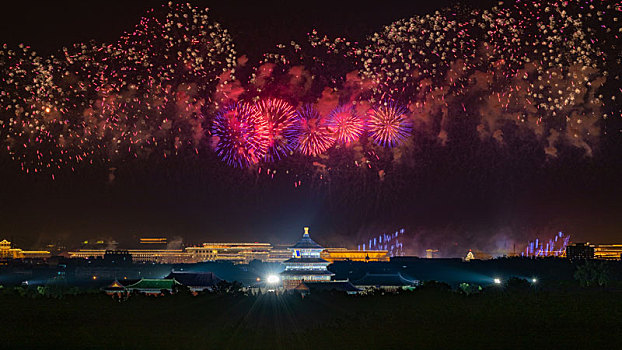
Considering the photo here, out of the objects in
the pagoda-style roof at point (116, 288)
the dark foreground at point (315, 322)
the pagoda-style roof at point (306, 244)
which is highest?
the pagoda-style roof at point (306, 244)

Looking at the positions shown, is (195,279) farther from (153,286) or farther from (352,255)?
(352,255)

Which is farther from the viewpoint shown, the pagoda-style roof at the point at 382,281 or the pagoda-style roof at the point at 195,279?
the pagoda-style roof at the point at 382,281

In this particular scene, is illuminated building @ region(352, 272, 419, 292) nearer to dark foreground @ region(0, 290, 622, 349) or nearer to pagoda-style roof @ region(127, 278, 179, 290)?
dark foreground @ region(0, 290, 622, 349)

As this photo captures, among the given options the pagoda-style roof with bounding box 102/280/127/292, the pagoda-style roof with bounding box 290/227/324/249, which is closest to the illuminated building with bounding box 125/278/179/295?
the pagoda-style roof with bounding box 102/280/127/292

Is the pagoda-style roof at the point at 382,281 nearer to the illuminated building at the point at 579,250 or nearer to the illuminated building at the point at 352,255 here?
the illuminated building at the point at 579,250

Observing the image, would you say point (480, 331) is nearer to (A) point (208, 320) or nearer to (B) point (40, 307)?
(A) point (208, 320)

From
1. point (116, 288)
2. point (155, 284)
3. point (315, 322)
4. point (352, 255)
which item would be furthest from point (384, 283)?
point (352, 255)

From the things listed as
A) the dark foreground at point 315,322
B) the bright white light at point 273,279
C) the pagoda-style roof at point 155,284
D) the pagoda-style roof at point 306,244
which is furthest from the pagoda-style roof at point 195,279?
the dark foreground at point 315,322
